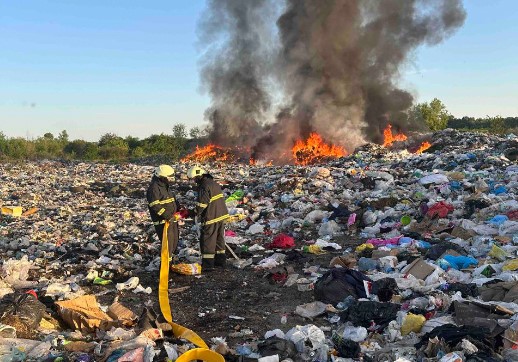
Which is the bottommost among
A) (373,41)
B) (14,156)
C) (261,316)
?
(261,316)

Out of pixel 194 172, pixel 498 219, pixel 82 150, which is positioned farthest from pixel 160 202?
pixel 82 150

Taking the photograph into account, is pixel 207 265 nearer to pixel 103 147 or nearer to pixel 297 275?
pixel 297 275

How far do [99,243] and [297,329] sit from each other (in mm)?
5404

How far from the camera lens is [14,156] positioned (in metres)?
28.8

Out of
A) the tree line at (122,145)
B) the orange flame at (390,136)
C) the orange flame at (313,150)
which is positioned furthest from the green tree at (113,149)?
the orange flame at (390,136)

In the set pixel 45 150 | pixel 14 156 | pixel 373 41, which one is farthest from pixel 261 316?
pixel 45 150

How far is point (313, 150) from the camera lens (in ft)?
78.0

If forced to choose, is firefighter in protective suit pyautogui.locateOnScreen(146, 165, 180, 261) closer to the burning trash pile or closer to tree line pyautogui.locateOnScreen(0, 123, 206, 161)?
the burning trash pile

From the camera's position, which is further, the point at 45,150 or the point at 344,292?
the point at 45,150

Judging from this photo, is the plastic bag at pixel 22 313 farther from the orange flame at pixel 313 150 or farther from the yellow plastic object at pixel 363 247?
the orange flame at pixel 313 150

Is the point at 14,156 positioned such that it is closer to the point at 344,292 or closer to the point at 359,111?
the point at 359,111

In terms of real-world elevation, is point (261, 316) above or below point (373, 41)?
below

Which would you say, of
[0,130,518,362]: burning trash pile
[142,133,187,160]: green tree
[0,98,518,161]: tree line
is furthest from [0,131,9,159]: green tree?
[0,130,518,362]: burning trash pile

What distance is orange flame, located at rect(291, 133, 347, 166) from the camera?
23.2 m
